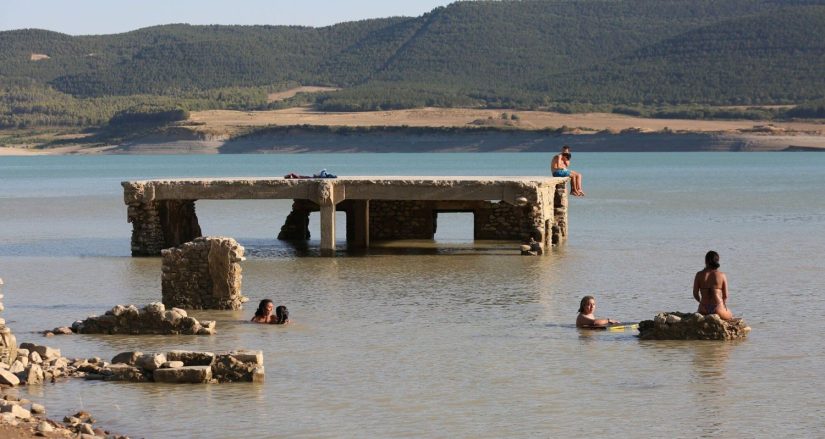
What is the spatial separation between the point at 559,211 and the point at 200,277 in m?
12.8

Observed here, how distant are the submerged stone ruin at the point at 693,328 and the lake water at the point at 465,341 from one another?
20 cm

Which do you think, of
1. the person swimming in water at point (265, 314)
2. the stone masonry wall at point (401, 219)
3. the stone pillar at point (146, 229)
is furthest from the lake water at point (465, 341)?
the stone masonry wall at point (401, 219)

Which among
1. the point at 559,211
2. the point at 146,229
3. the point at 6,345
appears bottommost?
the point at 6,345

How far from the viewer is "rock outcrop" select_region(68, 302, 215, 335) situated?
16.7 meters

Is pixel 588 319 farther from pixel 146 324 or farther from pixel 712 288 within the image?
pixel 146 324

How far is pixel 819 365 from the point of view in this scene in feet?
48.5

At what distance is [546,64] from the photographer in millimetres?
180500

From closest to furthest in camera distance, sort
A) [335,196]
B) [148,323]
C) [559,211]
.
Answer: [148,323] → [335,196] → [559,211]

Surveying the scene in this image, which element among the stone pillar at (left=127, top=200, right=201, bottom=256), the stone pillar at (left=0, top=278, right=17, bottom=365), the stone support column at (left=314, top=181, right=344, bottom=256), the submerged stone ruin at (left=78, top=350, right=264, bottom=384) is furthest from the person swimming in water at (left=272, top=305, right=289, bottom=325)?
the stone pillar at (left=127, top=200, right=201, bottom=256)

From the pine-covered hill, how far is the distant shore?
39.1 feet

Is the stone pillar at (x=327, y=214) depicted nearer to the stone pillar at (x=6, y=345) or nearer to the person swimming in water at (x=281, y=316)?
the person swimming in water at (x=281, y=316)

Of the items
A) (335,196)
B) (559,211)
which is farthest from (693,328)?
(559,211)

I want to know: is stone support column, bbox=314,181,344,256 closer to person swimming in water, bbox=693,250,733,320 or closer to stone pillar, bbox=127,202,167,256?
stone pillar, bbox=127,202,167,256

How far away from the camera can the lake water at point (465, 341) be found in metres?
12.4
